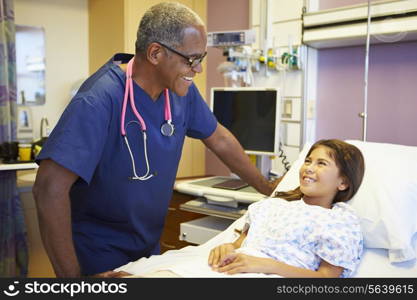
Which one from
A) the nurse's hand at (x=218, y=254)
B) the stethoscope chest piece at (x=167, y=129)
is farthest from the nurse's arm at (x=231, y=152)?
the nurse's hand at (x=218, y=254)

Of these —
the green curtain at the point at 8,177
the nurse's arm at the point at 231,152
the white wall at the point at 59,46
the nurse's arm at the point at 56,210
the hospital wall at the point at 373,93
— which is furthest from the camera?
the white wall at the point at 59,46

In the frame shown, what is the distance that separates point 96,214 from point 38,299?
33 cm

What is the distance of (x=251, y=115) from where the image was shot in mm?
2328

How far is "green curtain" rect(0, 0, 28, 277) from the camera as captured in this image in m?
2.56

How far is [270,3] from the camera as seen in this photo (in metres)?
2.60

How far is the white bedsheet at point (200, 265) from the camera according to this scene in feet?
3.65

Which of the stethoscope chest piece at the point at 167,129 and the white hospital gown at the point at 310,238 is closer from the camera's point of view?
the white hospital gown at the point at 310,238

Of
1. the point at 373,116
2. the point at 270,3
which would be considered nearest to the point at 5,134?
the point at 270,3

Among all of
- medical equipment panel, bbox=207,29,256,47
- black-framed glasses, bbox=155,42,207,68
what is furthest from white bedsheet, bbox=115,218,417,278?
medical equipment panel, bbox=207,29,256,47

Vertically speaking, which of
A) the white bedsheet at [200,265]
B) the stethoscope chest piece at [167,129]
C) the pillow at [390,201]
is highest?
the stethoscope chest piece at [167,129]

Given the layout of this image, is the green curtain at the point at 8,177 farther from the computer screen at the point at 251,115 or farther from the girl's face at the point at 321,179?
the girl's face at the point at 321,179

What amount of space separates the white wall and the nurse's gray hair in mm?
2240

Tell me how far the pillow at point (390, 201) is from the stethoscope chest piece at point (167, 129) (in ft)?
2.12

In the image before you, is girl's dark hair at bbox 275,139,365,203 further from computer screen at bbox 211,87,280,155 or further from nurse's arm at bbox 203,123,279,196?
computer screen at bbox 211,87,280,155
